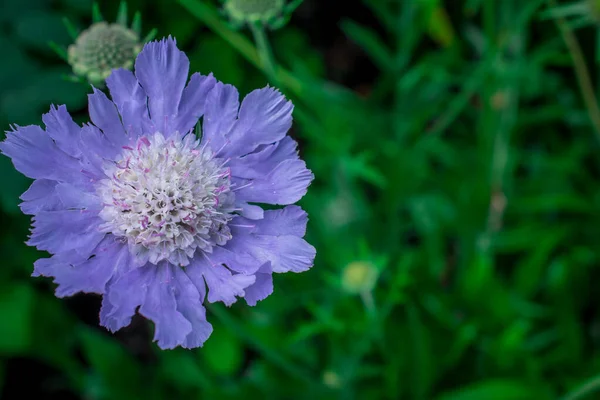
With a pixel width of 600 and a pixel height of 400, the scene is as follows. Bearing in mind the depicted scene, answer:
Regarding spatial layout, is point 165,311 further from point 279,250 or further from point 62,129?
point 62,129

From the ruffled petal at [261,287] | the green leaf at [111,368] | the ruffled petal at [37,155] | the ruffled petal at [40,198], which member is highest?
the ruffled petal at [261,287]

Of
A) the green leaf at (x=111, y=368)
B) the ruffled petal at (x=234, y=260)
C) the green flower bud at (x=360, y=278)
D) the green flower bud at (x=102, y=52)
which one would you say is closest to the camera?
the ruffled petal at (x=234, y=260)

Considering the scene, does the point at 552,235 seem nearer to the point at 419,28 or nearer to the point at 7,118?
the point at 419,28

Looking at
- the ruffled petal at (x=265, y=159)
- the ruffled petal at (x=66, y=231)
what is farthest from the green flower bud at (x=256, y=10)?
the ruffled petal at (x=66, y=231)

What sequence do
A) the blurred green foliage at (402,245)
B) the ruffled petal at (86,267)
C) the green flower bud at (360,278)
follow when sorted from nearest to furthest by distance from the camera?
A: the ruffled petal at (86,267) → the green flower bud at (360,278) → the blurred green foliage at (402,245)

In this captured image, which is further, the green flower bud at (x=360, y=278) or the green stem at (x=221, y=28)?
the green flower bud at (x=360, y=278)

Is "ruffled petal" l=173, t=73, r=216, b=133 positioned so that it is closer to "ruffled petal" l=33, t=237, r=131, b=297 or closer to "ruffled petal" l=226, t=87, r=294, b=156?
"ruffled petal" l=226, t=87, r=294, b=156

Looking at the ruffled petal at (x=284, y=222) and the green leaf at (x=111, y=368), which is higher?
the ruffled petal at (x=284, y=222)

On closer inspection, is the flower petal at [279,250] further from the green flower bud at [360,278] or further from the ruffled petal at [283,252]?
the green flower bud at [360,278]
